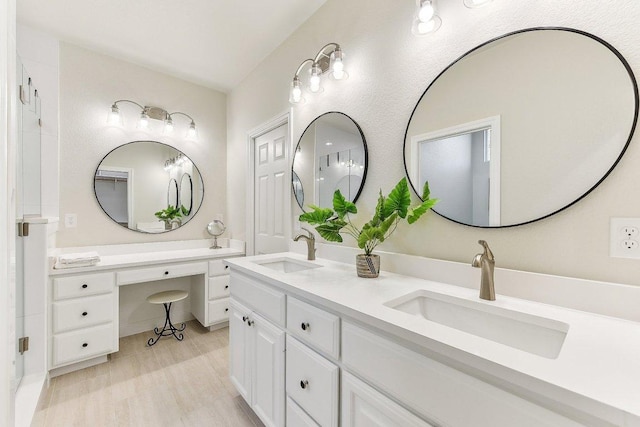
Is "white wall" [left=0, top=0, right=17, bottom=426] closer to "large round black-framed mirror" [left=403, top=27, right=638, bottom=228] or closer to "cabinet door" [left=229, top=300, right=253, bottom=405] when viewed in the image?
"cabinet door" [left=229, top=300, right=253, bottom=405]

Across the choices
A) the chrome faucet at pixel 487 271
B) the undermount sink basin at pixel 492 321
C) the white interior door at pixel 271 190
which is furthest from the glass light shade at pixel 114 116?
the chrome faucet at pixel 487 271

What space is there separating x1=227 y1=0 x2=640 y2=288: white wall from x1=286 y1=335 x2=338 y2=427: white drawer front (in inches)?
27.4

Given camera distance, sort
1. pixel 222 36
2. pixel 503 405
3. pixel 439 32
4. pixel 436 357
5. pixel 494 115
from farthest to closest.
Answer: pixel 222 36
pixel 439 32
pixel 494 115
pixel 436 357
pixel 503 405

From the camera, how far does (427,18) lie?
1195 millimetres

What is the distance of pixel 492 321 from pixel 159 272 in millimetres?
2474

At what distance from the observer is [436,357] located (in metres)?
0.71

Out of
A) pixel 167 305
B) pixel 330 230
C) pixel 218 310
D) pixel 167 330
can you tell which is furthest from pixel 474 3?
pixel 167 330

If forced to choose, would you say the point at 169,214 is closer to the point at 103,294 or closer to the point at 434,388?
the point at 103,294

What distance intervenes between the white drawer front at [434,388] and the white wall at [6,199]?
2.78ft

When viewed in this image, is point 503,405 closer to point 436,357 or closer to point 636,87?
point 436,357

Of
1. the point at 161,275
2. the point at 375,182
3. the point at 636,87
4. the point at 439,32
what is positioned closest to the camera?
the point at 636,87

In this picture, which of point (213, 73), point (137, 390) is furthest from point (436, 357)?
point (213, 73)

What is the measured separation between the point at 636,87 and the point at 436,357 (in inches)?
39.8

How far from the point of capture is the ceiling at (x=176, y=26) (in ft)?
6.34
